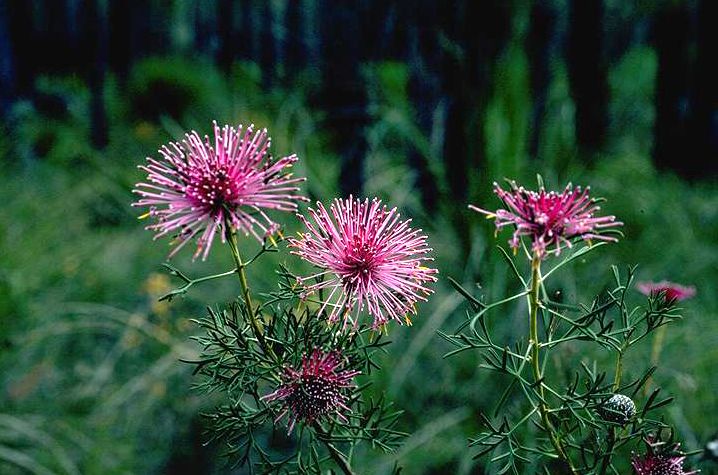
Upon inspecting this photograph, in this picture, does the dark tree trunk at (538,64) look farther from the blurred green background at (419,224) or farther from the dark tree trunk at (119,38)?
the dark tree trunk at (119,38)

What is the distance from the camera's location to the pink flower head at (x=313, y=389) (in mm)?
383

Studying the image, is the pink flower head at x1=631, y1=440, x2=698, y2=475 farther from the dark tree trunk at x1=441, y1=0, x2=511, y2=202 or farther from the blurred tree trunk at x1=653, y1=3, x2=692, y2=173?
the blurred tree trunk at x1=653, y1=3, x2=692, y2=173

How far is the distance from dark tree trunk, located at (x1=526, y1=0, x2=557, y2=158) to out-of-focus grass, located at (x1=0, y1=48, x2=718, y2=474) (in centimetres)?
14

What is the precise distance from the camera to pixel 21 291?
66.4 inches

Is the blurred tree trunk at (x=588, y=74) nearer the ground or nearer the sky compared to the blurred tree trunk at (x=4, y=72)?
nearer the ground

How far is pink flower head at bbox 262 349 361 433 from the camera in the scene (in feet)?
1.26

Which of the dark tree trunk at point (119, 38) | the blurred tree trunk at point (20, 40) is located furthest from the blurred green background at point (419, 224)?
the dark tree trunk at point (119, 38)

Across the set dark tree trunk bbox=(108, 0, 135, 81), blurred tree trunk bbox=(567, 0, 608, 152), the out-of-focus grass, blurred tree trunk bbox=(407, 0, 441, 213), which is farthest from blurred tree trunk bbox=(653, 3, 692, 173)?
dark tree trunk bbox=(108, 0, 135, 81)

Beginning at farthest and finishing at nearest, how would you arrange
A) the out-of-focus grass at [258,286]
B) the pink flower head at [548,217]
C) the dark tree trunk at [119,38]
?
the dark tree trunk at [119,38]
the out-of-focus grass at [258,286]
the pink flower head at [548,217]

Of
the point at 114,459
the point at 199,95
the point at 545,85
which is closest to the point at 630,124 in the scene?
the point at 545,85

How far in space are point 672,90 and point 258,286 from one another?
2.43 meters

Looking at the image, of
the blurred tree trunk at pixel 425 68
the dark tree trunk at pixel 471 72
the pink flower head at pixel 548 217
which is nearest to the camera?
the pink flower head at pixel 548 217

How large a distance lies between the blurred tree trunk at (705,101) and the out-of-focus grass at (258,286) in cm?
79

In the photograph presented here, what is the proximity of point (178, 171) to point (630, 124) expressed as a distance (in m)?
4.39
